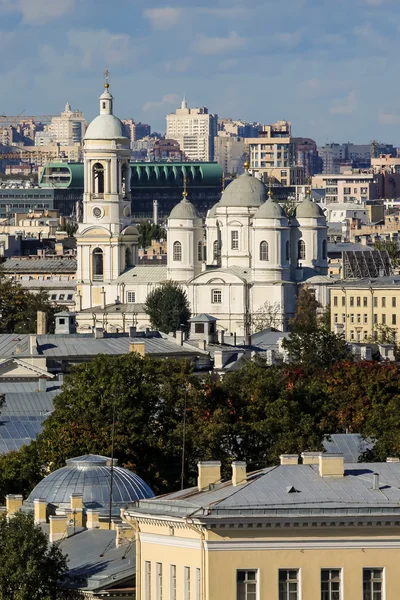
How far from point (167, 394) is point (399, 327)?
60.5m

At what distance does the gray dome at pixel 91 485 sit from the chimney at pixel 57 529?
4.20 ft

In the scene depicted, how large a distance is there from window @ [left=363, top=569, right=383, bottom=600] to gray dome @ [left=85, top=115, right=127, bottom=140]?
10017 centimetres

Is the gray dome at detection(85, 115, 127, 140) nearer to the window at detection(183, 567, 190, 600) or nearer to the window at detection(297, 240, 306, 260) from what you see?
the window at detection(297, 240, 306, 260)

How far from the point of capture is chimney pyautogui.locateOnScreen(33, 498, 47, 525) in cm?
4078

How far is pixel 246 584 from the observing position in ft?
101

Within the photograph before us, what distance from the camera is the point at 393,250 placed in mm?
159000

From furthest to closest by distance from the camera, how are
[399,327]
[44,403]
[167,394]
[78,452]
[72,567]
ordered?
[399,327] < [44,403] < [167,394] < [78,452] < [72,567]

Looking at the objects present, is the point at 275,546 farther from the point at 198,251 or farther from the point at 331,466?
the point at 198,251

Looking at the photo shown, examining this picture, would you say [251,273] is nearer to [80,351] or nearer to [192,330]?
[192,330]

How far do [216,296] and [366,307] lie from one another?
40.2 feet

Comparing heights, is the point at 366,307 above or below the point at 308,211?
below

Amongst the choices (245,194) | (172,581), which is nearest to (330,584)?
(172,581)

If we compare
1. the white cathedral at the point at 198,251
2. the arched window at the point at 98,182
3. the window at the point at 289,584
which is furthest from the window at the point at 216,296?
the window at the point at 289,584

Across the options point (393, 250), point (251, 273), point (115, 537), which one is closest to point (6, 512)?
point (115, 537)
